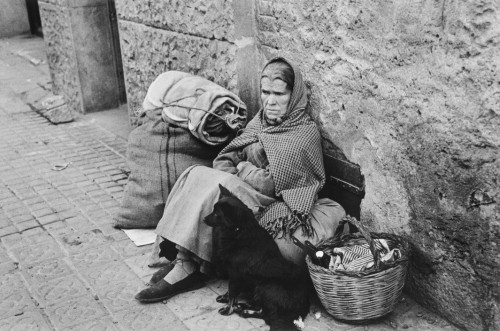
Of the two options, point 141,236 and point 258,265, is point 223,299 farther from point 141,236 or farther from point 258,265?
point 141,236

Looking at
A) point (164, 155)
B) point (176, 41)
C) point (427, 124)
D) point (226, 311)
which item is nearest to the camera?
point (427, 124)

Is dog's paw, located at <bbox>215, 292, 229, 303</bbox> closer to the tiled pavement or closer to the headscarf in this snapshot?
the tiled pavement

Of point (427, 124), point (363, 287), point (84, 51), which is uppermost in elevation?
point (427, 124)

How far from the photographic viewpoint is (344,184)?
346 centimetres

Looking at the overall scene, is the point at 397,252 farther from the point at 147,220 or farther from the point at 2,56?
the point at 2,56

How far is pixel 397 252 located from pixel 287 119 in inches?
40.9

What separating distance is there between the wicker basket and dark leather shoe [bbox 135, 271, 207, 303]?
29.9 inches

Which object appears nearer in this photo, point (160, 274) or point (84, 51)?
point (160, 274)

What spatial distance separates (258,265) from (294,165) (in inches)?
25.0

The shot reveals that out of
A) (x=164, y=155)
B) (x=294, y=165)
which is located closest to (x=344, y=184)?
(x=294, y=165)

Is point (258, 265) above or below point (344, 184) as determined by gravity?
below

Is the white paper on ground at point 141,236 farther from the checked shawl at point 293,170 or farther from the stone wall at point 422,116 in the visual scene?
the stone wall at point 422,116

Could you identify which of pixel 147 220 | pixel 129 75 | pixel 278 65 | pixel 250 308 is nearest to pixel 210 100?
pixel 278 65

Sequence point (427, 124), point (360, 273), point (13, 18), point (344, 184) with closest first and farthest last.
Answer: point (360, 273), point (427, 124), point (344, 184), point (13, 18)
